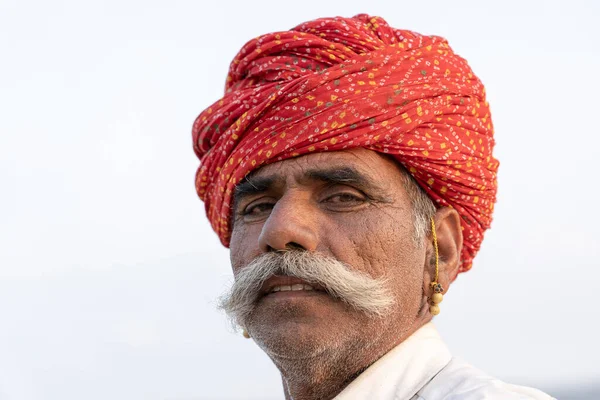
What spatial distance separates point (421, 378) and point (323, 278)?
564 millimetres

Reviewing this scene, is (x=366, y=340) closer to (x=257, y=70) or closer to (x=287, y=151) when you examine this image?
(x=287, y=151)

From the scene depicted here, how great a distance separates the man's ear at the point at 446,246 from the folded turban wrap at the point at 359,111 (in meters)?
0.05

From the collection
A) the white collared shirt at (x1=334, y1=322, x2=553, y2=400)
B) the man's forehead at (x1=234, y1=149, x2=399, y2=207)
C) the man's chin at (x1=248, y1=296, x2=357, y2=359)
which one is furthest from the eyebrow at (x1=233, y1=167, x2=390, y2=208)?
the white collared shirt at (x1=334, y1=322, x2=553, y2=400)

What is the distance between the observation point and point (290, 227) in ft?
10.7

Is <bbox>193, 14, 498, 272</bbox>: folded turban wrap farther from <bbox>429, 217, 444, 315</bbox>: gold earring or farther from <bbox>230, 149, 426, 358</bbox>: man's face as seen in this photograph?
<bbox>429, 217, 444, 315</bbox>: gold earring

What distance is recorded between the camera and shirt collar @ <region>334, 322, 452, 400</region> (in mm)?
3236

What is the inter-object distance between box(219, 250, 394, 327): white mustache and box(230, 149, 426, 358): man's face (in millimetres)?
29

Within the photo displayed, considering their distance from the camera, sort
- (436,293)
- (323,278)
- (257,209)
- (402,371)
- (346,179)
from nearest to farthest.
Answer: (323,278) < (402,371) < (346,179) < (436,293) < (257,209)

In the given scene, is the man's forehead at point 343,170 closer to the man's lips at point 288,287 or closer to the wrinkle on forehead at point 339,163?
the wrinkle on forehead at point 339,163

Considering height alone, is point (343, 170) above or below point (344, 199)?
above

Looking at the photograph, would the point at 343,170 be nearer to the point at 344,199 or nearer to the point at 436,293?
the point at 344,199

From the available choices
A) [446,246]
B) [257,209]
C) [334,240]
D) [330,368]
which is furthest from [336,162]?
[330,368]

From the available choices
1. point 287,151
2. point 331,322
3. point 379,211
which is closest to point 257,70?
point 287,151

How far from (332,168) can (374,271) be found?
0.45m
